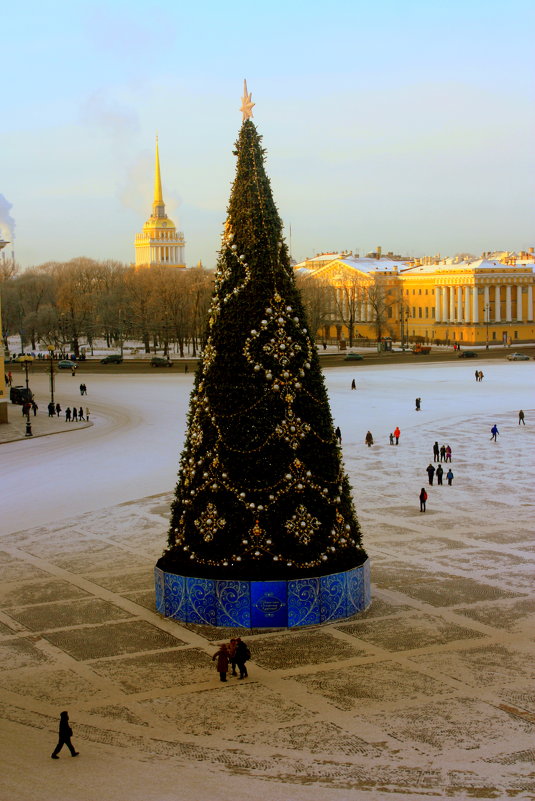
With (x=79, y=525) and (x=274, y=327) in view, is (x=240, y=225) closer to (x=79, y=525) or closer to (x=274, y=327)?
(x=274, y=327)

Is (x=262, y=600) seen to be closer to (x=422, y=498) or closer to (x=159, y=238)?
(x=422, y=498)

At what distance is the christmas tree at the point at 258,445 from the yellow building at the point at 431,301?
278 feet

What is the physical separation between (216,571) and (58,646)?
2575mm

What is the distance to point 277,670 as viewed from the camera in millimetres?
14516

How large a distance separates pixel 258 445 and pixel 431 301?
101922 mm

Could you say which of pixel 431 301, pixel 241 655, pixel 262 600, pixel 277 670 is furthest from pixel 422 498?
pixel 431 301

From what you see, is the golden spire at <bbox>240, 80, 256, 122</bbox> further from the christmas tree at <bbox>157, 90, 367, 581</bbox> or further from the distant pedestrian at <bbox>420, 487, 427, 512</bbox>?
the distant pedestrian at <bbox>420, 487, 427, 512</bbox>

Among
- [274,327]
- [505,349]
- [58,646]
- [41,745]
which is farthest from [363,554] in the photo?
[505,349]

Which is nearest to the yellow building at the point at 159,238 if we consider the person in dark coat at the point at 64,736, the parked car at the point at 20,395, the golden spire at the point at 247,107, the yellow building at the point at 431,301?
the yellow building at the point at 431,301

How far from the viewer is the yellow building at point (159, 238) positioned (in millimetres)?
165500

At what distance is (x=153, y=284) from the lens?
9819cm

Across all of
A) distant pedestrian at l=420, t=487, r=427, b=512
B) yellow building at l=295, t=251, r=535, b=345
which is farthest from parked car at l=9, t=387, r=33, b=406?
yellow building at l=295, t=251, r=535, b=345

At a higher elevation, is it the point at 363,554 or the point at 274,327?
the point at 274,327

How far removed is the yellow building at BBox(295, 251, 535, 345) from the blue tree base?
85.2 meters
